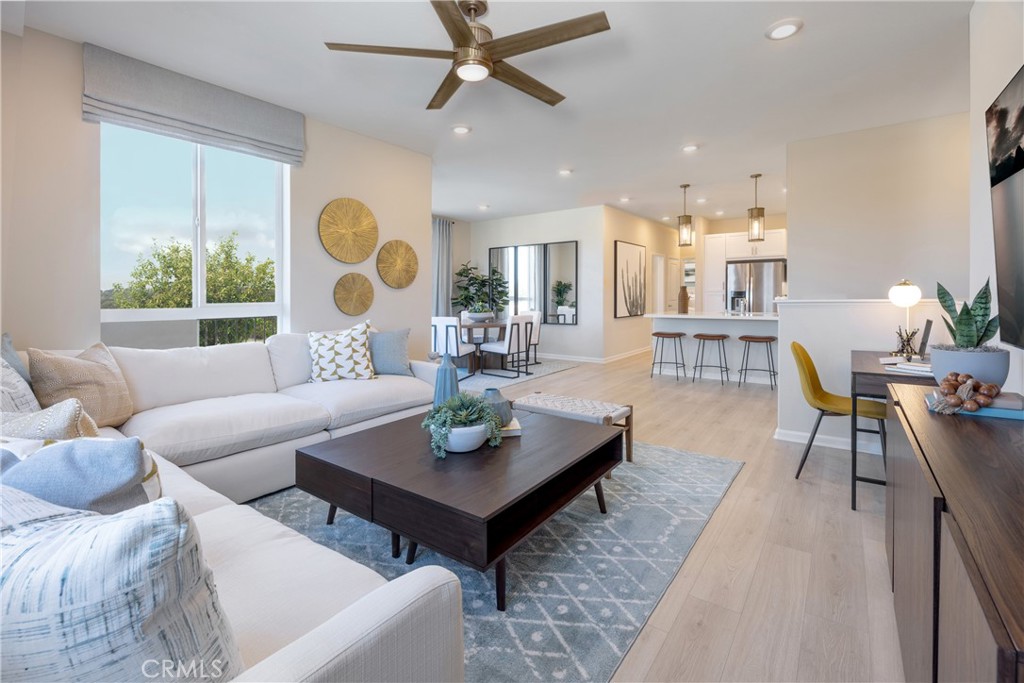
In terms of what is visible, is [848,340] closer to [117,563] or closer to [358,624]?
[358,624]

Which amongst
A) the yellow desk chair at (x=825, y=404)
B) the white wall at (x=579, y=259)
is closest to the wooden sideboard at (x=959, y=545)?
the yellow desk chair at (x=825, y=404)

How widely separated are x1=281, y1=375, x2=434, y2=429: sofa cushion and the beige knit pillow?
0.91 meters

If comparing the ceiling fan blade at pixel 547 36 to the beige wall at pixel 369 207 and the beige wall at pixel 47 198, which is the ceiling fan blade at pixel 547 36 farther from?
the beige wall at pixel 47 198

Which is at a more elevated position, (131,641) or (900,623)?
(131,641)

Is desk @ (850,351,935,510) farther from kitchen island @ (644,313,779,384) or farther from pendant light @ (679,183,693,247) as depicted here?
pendant light @ (679,183,693,247)

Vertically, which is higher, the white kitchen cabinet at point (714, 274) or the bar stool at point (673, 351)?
the white kitchen cabinet at point (714, 274)

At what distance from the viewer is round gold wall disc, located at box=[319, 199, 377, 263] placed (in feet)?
12.7

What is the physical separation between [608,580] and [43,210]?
140 inches

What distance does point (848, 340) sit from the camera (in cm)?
327

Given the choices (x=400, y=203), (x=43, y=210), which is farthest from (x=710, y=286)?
(x=43, y=210)

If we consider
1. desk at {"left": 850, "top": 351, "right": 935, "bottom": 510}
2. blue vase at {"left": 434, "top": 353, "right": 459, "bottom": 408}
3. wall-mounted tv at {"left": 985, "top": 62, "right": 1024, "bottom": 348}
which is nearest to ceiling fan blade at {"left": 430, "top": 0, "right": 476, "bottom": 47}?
blue vase at {"left": 434, "top": 353, "right": 459, "bottom": 408}

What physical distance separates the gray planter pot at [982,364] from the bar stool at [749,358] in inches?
166

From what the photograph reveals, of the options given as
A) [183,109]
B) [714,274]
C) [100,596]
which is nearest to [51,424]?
[100,596]

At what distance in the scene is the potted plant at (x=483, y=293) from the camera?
7852 mm
